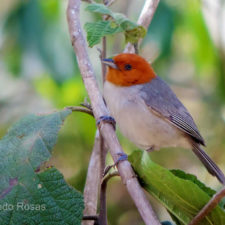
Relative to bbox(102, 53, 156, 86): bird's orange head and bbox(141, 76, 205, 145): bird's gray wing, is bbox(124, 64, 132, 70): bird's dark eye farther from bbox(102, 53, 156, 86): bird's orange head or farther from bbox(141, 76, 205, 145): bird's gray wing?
bbox(141, 76, 205, 145): bird's gray wing

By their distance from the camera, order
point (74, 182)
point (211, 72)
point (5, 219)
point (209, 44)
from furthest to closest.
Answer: point (211, 72), point (209, 44), point (74, 182), point (5, 219)

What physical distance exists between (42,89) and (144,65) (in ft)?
4.58

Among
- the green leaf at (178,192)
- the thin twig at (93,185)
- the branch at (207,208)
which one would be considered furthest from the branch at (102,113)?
the thin twig at (93,185)

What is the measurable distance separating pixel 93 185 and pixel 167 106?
1560 mm

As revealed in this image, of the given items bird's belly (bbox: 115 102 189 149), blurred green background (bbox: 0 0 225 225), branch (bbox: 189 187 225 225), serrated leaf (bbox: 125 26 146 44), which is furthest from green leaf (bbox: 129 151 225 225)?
blurred green background (bbox: 0 0 225 225)

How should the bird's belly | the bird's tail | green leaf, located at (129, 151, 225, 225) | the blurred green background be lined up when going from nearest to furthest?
green leaf, located at (129, 151, 225, 225)
the bird's belly
the bird's tail
the blurred green background

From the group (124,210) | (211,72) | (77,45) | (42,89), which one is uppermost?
(77,45)

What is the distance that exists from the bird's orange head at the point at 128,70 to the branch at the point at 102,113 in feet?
3.20

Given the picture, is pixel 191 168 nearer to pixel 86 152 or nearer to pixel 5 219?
pixel 86 152

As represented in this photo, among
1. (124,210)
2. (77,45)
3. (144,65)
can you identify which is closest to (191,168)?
(124,210)

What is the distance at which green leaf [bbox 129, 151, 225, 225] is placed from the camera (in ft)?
5.48

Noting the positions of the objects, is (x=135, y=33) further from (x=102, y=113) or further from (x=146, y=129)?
(x=146, y=129)

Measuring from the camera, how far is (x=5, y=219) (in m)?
1.76

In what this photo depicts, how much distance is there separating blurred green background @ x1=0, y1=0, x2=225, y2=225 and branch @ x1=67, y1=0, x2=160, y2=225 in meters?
1.65
